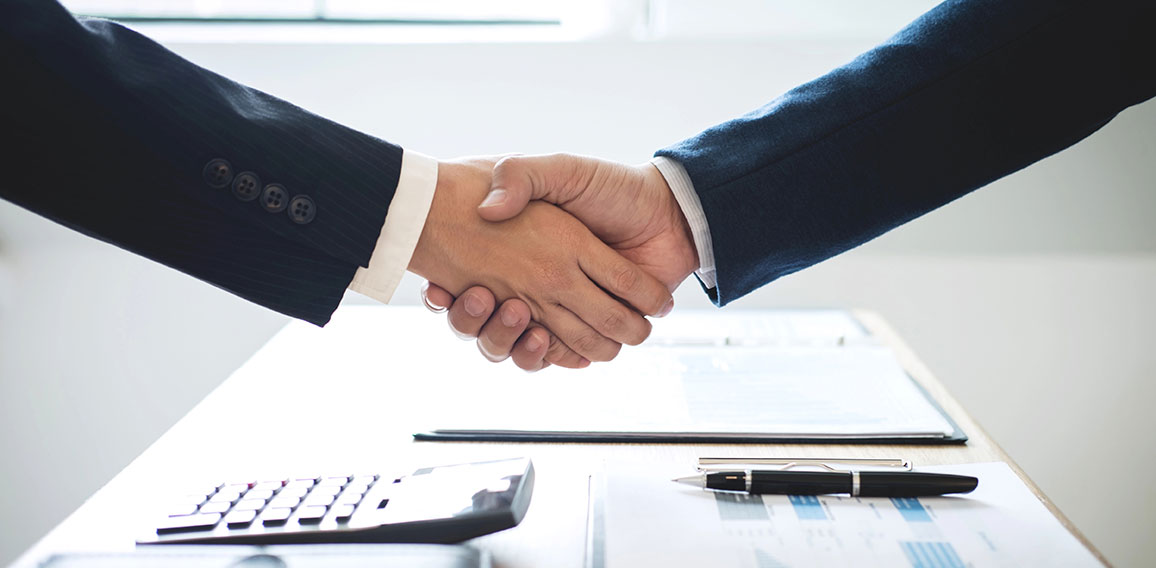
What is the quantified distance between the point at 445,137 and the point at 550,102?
184 mm

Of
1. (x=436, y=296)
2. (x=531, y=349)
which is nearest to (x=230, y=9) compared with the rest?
(x=436, y=296)

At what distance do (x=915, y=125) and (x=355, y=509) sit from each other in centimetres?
66

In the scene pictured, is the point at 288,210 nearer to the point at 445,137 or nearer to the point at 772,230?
the point at 772,230

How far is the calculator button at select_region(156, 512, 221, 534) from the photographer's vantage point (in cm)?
56

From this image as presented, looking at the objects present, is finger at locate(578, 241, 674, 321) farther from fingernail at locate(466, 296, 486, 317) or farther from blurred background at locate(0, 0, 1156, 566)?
blurred background at locate(0, 0, 1156, 566)

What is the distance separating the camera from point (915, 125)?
859 millimetres

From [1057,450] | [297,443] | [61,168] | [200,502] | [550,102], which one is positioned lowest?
[200,502]

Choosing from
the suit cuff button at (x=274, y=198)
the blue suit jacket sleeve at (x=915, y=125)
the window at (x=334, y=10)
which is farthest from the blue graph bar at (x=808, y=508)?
the window at (x=334, y=10)

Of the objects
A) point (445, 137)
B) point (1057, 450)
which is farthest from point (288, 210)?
point (1057, 450)

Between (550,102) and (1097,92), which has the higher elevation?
(550,102)

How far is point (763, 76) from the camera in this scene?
1.34 meters

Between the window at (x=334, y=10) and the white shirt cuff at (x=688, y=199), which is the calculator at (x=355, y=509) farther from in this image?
the window at (x=334, y=10)

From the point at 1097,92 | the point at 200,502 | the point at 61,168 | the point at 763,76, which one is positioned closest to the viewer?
the point at 200,502

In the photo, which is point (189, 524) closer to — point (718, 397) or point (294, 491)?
point (294, 491)
